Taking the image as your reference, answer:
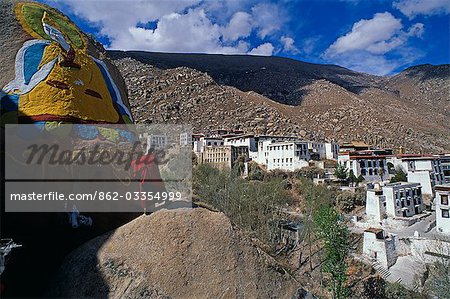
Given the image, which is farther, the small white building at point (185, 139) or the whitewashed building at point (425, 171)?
the small white building at point (185, 139)

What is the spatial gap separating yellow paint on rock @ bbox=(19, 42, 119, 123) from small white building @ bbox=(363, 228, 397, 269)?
67.5ft

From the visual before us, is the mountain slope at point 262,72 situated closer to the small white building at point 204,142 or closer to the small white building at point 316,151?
the small white building at point 316,151

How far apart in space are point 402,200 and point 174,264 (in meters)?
29.7

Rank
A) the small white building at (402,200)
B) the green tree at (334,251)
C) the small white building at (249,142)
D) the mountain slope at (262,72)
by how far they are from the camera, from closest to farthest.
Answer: the green tree at (334,251), the small white building at (402,200), the small white building at (249,142), the mountain slope at (262,72)

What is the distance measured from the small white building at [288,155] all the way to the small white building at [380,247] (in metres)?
20.5

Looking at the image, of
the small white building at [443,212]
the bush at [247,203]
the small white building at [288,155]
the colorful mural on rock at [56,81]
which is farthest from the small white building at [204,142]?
the colorful mural on rock at [56,81]

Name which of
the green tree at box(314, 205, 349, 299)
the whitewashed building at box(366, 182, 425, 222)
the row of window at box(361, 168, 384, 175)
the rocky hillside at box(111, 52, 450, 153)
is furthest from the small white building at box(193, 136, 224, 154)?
the green tree at box(314, 205, 349, 299)

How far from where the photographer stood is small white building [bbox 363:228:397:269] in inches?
987

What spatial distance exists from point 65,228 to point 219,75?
12001 cm

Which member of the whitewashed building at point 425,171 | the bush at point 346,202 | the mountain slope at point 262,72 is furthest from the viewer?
the mountain slope at point 262,72

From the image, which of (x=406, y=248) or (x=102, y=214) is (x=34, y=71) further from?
(x=406, y=248)

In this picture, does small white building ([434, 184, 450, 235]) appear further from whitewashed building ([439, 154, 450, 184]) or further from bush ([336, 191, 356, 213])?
whitewashed building ([439, 154, 450, 184])

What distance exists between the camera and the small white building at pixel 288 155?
153 ft

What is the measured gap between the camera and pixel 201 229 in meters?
9.89
